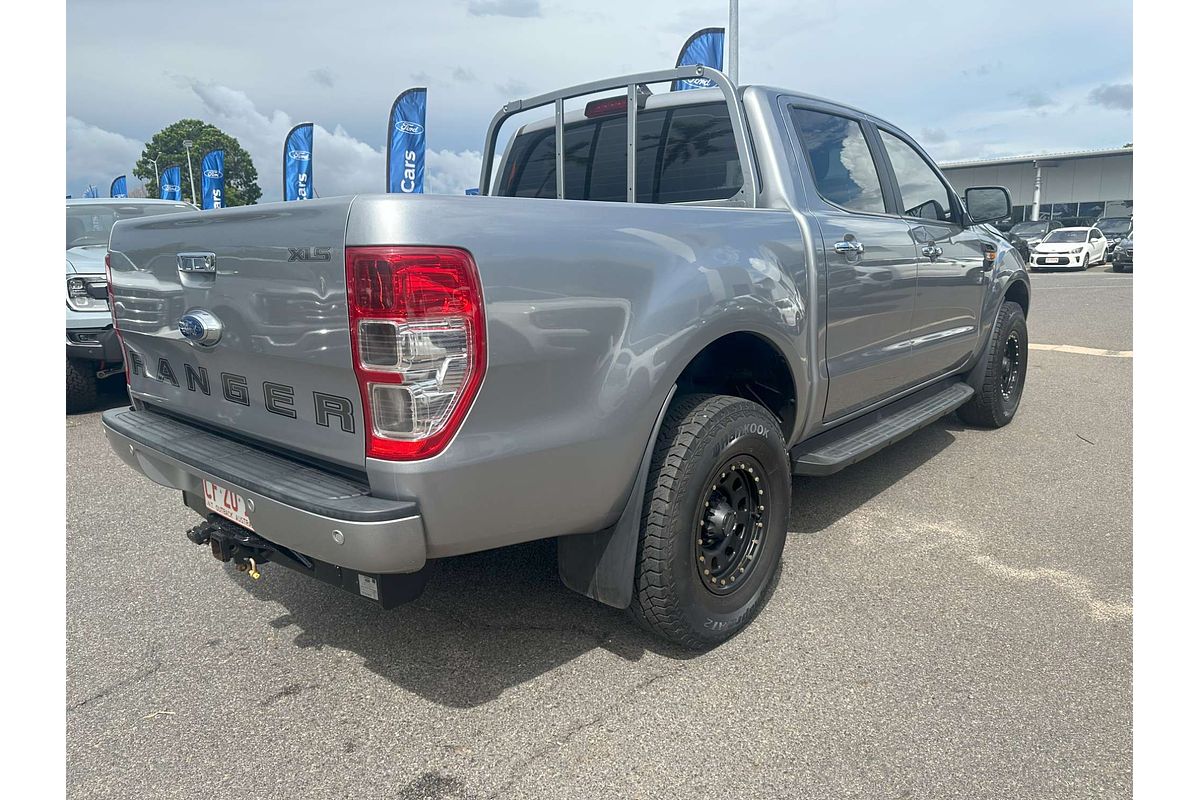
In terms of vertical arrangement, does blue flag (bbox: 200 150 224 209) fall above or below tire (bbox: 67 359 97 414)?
above

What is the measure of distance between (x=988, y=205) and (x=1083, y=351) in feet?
17.1

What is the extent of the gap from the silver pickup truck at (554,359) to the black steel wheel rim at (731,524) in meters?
0.01

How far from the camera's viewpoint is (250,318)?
2.29 meters

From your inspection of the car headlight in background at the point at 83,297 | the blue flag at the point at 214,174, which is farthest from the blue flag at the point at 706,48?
the blue flag at the point at 214,174

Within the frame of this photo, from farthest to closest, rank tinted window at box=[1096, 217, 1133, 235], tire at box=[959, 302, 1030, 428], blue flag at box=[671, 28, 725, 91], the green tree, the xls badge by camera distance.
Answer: the green tree < tinted window at box=[1096, 217, 1133, 235] < blue flag at box=[671, 28, 725, 91] < tire at box=[959, 302, 1030, 428] < the xls badge

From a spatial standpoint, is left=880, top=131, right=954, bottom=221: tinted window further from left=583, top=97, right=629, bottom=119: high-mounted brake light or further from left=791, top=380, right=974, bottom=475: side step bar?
left=583, top=97, right=629, bottom=119: high-mounted brake light

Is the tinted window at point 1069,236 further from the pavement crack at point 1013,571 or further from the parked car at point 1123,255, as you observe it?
the pavement crack at point 1013,571

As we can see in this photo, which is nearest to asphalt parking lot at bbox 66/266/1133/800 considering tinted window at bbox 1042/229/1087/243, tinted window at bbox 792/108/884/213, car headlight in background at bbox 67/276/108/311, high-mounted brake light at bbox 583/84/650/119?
tinted window at bbox 792/108/884/213

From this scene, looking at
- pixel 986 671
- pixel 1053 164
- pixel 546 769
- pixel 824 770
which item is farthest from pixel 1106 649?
pixel 1053 164

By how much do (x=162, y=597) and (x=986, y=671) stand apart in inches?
124

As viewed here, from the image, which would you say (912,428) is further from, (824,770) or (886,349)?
(824,770)

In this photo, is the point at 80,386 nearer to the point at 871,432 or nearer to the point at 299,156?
the point at 871,432

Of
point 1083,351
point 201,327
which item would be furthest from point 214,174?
point 201,327

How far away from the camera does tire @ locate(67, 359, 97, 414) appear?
656 centimetres
